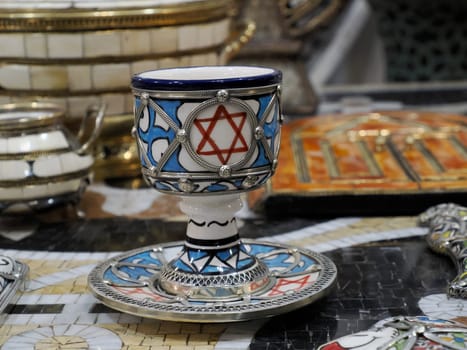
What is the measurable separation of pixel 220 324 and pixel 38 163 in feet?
1.39

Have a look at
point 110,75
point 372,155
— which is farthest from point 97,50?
point 372,155

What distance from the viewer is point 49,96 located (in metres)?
1.40

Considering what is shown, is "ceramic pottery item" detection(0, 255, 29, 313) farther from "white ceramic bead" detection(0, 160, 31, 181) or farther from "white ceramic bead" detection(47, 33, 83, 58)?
"white ceramic bead" detection(47, 33, 83, 58)

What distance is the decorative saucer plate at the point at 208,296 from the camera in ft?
2.80

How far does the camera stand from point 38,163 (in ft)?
4.03

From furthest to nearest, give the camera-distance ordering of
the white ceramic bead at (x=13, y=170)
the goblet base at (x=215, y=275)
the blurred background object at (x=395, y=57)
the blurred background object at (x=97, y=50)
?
the blurred background object at (x=395, y=57) < the blurred background object at (x=97, y=50) < the white ceramic bead at (x=13, y=170) < the goblet base at (x=215, y=275)

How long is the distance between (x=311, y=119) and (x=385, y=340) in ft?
3.00

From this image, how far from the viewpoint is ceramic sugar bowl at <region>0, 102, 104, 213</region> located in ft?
4.01

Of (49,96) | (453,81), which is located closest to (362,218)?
(49,96)

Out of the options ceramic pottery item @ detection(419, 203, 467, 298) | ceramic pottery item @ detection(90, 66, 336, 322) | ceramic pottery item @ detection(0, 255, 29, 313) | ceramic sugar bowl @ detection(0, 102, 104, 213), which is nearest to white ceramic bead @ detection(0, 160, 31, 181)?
ceramic sugar bowl @ detection(0, 102, 104, 213)

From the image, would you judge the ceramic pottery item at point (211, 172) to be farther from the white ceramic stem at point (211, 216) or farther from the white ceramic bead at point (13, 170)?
the white ceramic bead at point (13, 170)

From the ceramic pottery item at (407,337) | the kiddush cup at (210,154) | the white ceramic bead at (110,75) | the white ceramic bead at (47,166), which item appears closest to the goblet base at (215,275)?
the kiddush cup at (210,154)

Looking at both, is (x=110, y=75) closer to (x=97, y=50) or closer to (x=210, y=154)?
(x=97, y=50)

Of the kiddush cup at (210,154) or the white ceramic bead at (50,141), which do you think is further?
the white ceramic bead at (50,141)
